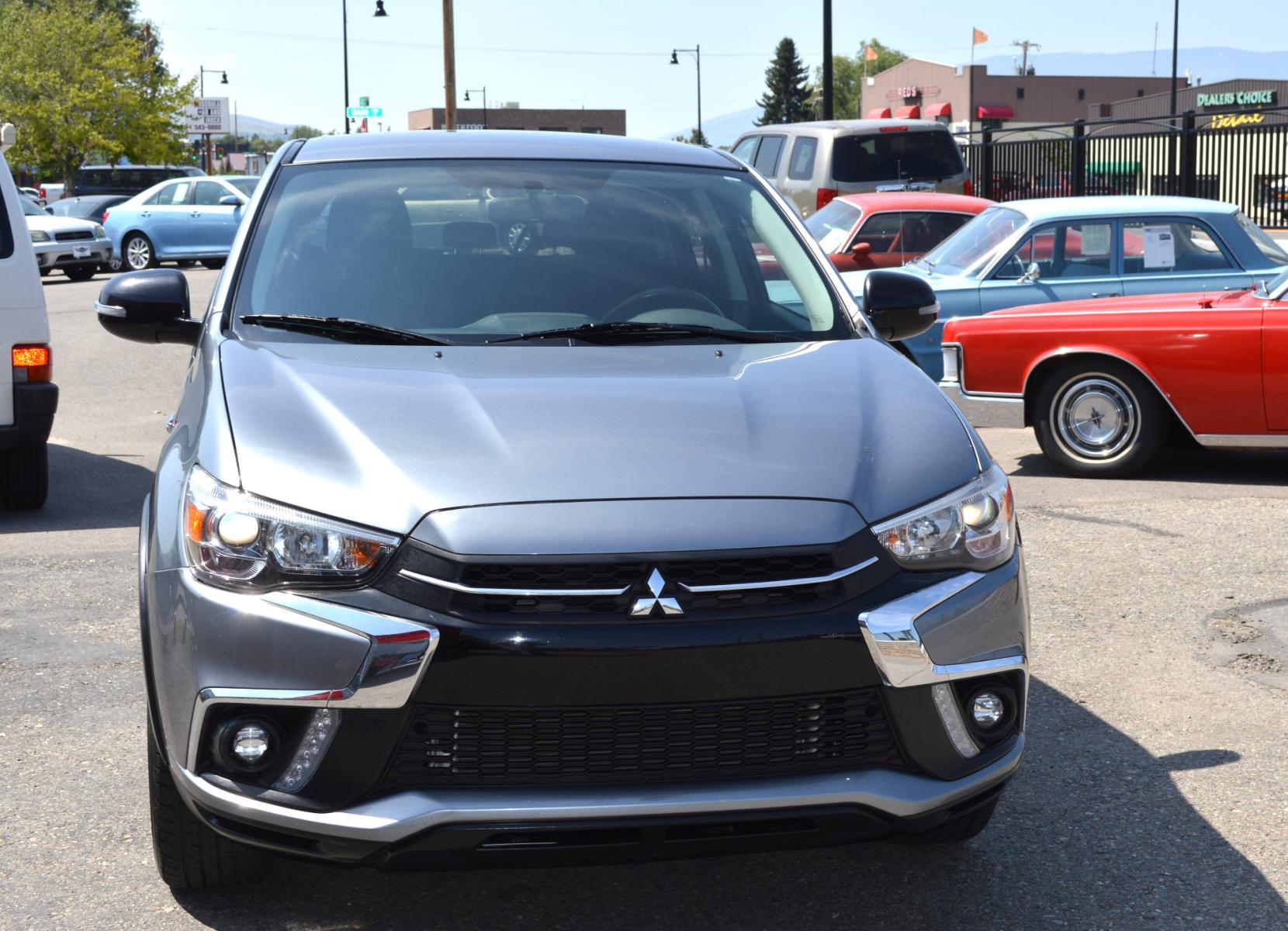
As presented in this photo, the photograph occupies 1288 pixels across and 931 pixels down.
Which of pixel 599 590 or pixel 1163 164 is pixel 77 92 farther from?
pixel 599 590

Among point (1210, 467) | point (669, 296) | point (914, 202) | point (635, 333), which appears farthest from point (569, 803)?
point (914, 202)

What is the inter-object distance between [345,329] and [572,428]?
96 cm

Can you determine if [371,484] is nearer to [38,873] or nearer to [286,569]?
[286,569]

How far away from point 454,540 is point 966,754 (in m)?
1.10

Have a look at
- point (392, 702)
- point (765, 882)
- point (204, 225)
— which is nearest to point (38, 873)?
point (392, 702)

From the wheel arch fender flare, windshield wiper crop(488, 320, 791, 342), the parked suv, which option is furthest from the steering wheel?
the parked suv

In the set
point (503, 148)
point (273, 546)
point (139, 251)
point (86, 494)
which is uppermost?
point (503, 148)

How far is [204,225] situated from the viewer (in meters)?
27.4

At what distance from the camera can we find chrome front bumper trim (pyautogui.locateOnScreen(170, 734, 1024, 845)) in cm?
268

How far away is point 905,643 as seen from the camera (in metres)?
2.83

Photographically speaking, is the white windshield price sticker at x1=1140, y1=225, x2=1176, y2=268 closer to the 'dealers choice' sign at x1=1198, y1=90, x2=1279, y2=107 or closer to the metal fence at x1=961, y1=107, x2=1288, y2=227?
the metal fence at x1=961, y1=107, x2=1288, y2=227

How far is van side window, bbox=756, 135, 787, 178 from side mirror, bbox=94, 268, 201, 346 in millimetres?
13785

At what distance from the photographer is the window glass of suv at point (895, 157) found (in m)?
16.6

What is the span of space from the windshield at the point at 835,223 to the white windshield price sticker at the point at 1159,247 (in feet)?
10.7
